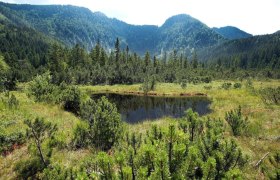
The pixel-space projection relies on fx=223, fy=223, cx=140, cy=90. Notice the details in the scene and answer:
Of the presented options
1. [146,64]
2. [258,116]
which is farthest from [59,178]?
[146,64]

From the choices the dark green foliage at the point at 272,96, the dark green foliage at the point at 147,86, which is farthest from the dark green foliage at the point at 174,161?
the dark green foliage at the point at 147,86

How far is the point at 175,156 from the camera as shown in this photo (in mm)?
4238

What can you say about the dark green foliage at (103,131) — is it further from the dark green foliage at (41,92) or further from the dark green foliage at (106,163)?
the dark green foliage at (41,92)

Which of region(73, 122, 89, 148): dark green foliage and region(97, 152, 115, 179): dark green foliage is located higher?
region(97, 152, 115, 179): dark green foliage

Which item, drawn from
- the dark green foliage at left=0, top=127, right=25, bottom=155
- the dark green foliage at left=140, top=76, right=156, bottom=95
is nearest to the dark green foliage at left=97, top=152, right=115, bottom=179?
the dark green foliage at left=0, top=127, right=25, bottom=155

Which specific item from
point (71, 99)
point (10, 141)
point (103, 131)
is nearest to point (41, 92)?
point (71, 99)

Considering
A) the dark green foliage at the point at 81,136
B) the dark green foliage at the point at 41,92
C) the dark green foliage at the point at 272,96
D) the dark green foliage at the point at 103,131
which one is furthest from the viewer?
the dark green foliage at the point at 272,96

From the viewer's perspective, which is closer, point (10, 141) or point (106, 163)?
Answer: point (106, 163)

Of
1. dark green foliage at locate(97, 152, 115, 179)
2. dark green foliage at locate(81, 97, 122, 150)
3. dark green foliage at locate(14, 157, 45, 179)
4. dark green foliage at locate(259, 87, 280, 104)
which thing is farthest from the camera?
dark green foliage at locate(259, 87, 280, 104)

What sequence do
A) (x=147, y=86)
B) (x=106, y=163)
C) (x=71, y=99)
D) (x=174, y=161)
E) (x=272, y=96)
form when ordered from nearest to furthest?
1. (x=106, y=163)
2. (x=174, y=161)
3. (x=71, y=99)
4. (x=272, y=96)
5. (x=147, y=86)

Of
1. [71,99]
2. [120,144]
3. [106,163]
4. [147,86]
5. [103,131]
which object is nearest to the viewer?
[106,163]

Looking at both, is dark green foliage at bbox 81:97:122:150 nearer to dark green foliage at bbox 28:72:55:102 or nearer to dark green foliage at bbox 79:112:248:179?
dark green foliage at bbox 79:112:248:179

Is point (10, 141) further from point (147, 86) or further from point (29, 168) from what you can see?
point (147, 86)

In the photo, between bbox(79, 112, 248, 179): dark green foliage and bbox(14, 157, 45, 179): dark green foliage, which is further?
bbox(14, 157, 45, 179): dark green foliage
